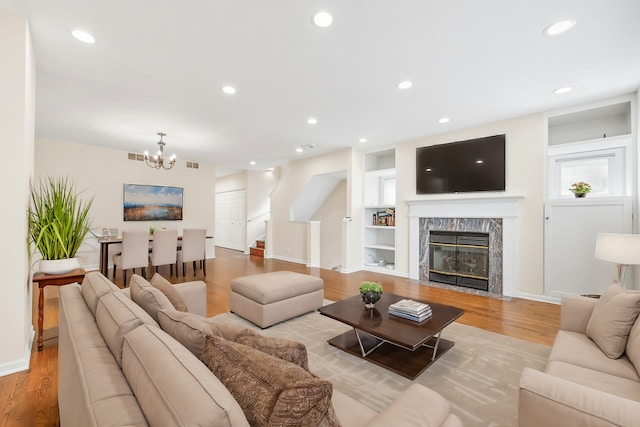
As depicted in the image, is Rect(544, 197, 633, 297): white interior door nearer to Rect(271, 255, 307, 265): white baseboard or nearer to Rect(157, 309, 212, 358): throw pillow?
Rect(157, 309, 212, 358): throw pillow

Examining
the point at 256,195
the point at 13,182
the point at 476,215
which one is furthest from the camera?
the point at 256,195

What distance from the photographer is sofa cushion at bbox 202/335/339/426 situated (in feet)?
2.32

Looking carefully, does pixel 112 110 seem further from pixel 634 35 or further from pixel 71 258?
pixel 634 35

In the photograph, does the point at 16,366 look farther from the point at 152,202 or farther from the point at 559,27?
the point at 152,202

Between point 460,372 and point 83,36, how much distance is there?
3.92m

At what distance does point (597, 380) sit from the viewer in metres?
1.35

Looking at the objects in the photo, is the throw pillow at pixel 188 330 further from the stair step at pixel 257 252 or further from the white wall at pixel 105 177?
the stair step at pixel 257 252

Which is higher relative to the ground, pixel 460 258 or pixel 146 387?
pixel 146 387

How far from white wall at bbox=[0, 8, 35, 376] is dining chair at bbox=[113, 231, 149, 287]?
104 inches

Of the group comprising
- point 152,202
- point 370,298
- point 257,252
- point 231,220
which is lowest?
point 257,252

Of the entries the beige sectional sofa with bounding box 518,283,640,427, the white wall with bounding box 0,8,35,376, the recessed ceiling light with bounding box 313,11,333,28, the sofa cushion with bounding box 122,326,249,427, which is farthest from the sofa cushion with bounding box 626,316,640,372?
the white wall with bounding box 0,8,35,376

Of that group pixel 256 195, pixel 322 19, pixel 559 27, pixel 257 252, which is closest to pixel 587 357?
pixel 559 27

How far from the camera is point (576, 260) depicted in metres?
3.62

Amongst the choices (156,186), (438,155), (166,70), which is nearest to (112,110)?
(166,70)
